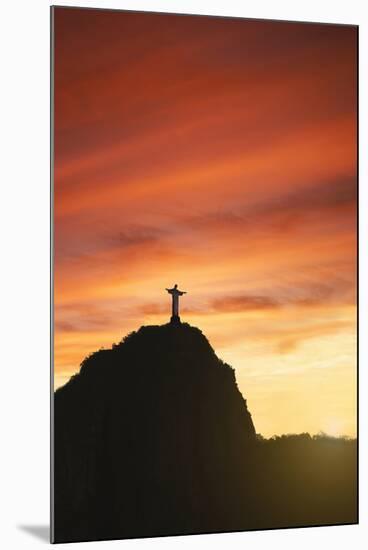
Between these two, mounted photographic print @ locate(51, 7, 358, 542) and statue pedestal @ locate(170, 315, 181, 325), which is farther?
statue pedestal @ locate(170, 315, 181, 325)

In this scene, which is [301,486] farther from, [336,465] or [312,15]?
[312,15]

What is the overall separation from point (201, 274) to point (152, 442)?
0.96 metres

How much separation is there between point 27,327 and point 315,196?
1.80m

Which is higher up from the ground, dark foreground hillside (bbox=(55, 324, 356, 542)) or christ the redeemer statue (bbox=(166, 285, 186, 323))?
christ the redeemer statue (bbox=(166, 285, 186, 323))

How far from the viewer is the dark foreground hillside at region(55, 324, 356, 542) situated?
720cm

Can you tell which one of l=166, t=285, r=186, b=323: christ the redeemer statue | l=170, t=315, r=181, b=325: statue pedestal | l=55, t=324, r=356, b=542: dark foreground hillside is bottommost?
l=55, t=324, r=356, b=542: dark foreground hillside

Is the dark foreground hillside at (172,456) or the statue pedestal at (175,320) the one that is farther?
the statue pedestal at (175,320)

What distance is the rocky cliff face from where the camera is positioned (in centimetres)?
719

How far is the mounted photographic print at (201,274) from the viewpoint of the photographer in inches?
284

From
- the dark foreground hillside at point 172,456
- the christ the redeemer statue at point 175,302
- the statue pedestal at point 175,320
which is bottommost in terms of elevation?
the dark foreground hillside at point 172,456

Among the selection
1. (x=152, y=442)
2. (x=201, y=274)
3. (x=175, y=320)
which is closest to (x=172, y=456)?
(x=152, y=442)

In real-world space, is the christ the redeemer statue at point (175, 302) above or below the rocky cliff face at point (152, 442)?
above

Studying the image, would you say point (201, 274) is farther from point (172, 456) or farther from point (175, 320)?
point (172, 456)

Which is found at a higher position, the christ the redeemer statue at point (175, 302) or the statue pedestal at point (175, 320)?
the christ the redeemer statue at point (175, 302)
